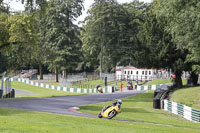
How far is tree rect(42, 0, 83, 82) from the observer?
225 feet

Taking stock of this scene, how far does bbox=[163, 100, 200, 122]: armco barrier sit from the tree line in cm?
369

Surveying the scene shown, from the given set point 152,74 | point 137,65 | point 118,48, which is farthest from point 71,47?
point 137,65

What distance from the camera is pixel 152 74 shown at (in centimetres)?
6216

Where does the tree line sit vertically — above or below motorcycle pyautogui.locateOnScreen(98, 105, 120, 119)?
above

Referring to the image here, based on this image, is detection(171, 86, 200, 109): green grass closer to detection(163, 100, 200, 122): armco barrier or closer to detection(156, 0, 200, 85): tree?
detection(163, 100, 200, 122): armco barrier

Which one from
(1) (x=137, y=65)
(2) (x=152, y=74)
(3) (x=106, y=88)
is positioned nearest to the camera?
(1) (x=137, y=65)

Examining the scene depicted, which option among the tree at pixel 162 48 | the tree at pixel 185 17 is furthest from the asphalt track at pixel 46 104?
the tree at pixel 162 48

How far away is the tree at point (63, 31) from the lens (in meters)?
68.5

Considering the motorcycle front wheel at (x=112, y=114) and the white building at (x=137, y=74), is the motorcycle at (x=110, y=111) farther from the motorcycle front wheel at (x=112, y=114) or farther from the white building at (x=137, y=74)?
the white building at (x=137, y=74)

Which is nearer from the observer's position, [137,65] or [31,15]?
[31,15]

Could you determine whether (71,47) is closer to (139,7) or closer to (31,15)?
(139,7)

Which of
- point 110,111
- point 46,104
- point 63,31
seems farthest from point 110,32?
point 110,111

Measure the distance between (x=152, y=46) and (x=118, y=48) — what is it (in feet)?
124

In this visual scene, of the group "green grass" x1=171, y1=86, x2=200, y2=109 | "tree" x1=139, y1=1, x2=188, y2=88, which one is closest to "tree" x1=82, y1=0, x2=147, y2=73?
"tree" x1=139, y1=1, x2=188, y2=88
